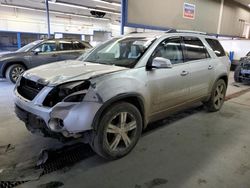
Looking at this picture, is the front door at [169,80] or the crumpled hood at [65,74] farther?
the front door at [169,80]

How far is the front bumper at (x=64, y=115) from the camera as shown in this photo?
2.06 meters

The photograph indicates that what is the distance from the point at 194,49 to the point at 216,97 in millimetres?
1286

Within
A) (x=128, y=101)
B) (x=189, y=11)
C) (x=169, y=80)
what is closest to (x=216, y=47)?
(x=169, y=80)

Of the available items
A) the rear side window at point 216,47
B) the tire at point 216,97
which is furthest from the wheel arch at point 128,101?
the rear side window at point 216,47

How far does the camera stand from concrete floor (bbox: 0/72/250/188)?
7.13ft

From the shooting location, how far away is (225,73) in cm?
427

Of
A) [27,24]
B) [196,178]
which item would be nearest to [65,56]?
[196,178]

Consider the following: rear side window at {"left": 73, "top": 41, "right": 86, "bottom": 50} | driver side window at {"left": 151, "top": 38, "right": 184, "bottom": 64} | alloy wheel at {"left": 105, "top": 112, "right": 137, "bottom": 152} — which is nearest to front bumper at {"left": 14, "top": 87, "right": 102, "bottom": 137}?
alloy wheel at {"left": 105, "top": 112, "right": 137, "bottom": 152}

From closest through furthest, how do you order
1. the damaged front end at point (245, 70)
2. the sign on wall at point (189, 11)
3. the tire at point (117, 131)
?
1. the tire at point (117, 131)
2. the damaged front end at point (245, 70)
3. the sign on wall at point (189, 11)

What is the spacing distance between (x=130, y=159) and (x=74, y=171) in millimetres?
666

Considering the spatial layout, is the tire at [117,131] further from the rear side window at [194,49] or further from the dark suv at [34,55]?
the dark suv at [34,55]

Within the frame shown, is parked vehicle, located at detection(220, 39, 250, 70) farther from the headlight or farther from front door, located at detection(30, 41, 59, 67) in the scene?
the headlight

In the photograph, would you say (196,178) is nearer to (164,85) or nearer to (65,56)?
(164,85)

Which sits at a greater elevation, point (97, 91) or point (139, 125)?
point (97, 91)
